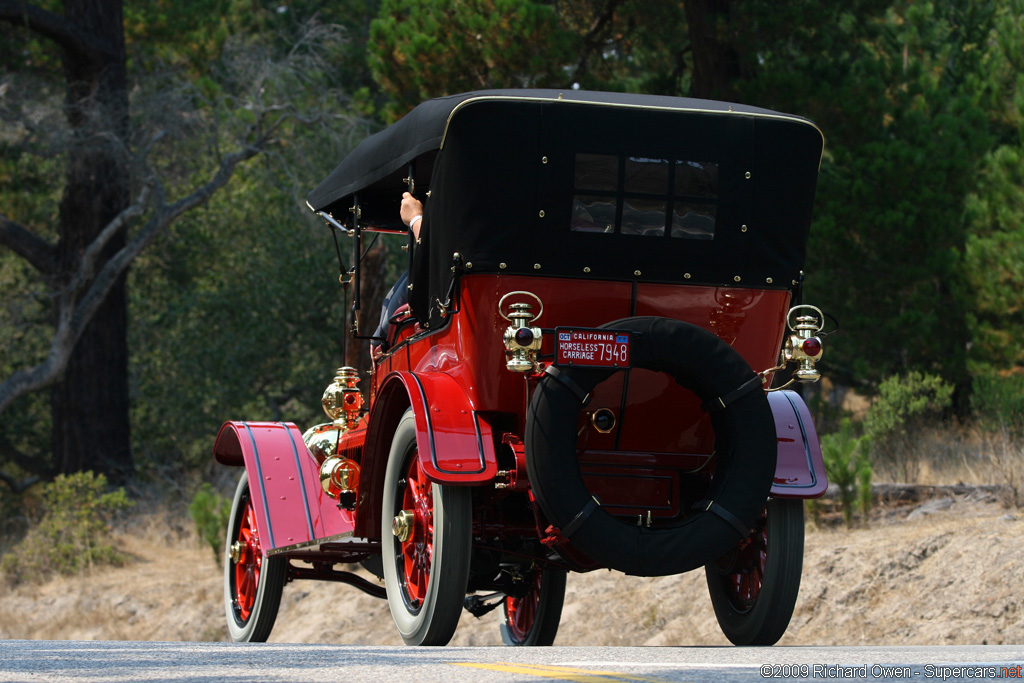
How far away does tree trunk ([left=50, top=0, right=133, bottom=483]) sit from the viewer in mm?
18562

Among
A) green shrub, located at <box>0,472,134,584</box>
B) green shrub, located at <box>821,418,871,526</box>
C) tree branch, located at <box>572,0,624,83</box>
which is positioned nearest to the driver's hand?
green shrub, located at <box>821,418,871,526</box>

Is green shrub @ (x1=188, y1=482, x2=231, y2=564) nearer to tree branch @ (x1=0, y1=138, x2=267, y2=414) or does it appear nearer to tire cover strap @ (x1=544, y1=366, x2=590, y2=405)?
tree branch @ (x1=0, y1=138, x2=267, y2=414)

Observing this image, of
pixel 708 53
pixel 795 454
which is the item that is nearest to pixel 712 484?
pixel 795 454

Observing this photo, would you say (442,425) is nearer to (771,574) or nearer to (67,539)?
(771,574)

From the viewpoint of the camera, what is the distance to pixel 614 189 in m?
5.81

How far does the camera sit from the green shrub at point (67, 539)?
15.3 m

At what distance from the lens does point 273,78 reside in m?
18.1

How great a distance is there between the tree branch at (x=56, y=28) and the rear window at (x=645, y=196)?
14454mm

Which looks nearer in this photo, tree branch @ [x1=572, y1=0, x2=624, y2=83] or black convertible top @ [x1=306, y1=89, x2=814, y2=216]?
black convertible top @ [x1=306, y1=89, x2=814, y2=216]

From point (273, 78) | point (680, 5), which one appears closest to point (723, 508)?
point (680, 5)

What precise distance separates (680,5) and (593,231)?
10629 mm

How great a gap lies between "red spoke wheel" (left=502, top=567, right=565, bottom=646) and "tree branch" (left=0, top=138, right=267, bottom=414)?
11.4 meters

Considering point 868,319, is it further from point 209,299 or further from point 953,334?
point 209,299

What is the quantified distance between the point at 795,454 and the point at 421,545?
1.83m
